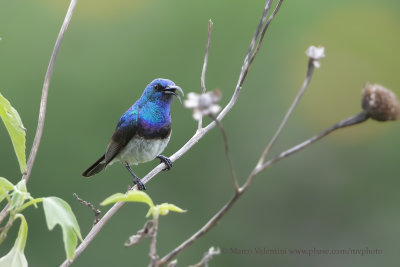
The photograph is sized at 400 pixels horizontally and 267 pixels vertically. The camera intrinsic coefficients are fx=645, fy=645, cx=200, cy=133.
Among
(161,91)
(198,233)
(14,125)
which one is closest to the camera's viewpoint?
(198,233)

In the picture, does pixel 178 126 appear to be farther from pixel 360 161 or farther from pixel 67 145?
pixel 360 161

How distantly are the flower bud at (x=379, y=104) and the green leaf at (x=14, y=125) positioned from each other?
625mm

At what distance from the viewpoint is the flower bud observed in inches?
37.0

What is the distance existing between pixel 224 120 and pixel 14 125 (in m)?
5.51

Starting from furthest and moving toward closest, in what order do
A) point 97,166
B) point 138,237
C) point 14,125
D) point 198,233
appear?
point 97,166
point 14,125
point 138,237
point 198,233

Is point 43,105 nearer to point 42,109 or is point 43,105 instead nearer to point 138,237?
point 42,109

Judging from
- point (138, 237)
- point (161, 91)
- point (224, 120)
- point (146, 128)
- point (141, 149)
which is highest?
point (138, 237)

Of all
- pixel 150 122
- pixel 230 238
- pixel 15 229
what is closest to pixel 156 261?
pixel 150 122

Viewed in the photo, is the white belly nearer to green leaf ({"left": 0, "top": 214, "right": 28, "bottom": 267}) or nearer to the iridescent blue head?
the iridescent blue head

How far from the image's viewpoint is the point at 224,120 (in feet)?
21.9

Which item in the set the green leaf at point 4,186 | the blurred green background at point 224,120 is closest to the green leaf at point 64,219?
the green leaf at point 4,186

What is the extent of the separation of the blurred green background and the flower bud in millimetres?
4813

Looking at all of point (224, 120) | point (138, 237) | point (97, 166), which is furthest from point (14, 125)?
point (224, 120)

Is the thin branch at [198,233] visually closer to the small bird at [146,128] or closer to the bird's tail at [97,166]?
the small bird at [146,128]
